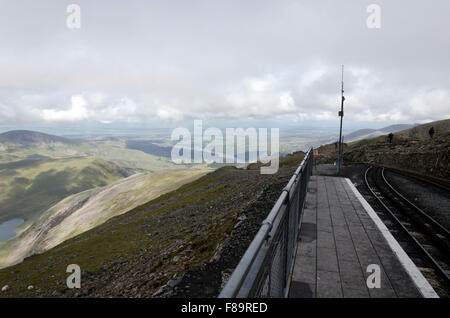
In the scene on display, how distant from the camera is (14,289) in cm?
3180

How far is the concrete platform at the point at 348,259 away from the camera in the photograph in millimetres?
5096

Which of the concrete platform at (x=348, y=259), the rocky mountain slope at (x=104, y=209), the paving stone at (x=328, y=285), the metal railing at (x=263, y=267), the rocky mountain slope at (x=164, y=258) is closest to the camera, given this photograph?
the metal railing at (x=263, y=267)

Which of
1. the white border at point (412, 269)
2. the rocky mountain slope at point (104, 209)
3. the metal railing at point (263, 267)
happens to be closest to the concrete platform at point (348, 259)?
the white border at point (412, 269)

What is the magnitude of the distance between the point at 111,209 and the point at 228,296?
10233 cm

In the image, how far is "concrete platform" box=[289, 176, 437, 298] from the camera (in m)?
5.10

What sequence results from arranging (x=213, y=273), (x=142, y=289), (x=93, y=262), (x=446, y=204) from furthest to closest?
(x=93, y=262)
(x=446, y=204)
(x=142, y=289)
(x=213, y=273)

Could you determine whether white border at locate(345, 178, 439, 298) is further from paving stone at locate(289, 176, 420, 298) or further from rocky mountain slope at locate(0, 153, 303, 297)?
rocky mountain slope at locate(0, 153, 303, 297)

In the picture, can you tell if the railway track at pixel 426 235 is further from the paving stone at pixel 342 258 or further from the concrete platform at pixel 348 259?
the paving stone at pixel 342 258

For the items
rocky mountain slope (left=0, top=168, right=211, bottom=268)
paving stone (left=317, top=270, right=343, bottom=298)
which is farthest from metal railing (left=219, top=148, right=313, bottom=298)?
rocky mountain slope (left=0, top=168, right=211, bottom=268)

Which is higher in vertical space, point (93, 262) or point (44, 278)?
point (93, 262)

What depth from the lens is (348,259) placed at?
6398 mm

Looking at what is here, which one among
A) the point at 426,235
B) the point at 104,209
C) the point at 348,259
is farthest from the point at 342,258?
the point at 104,209

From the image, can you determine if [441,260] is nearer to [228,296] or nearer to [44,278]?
[228,296]

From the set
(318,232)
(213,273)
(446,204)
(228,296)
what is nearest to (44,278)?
(213,273)
